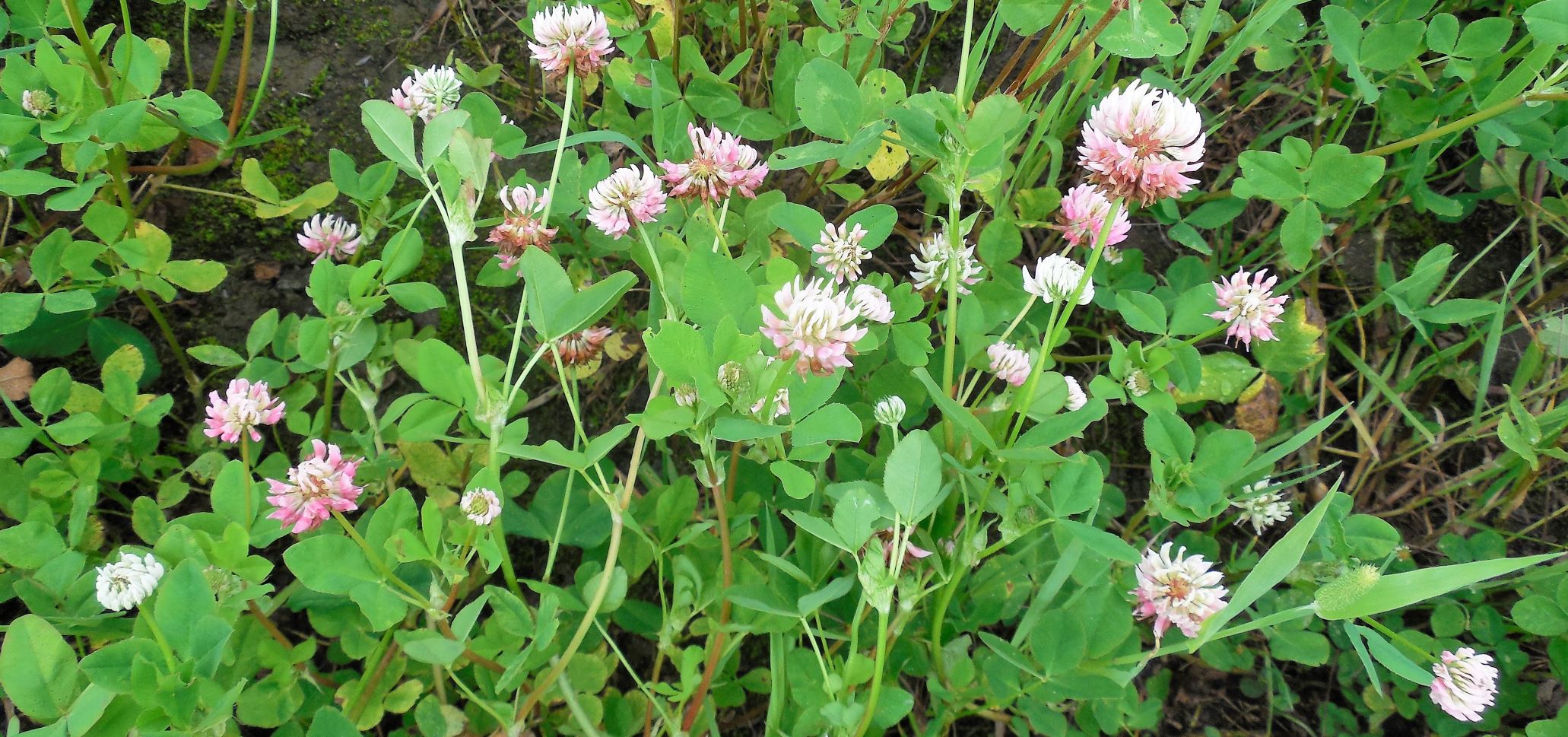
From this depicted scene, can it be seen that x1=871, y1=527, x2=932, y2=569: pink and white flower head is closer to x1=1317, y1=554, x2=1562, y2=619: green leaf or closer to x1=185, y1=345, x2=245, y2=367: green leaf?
x1=1317, y1=554, x2=1562, y2=619: green leaf

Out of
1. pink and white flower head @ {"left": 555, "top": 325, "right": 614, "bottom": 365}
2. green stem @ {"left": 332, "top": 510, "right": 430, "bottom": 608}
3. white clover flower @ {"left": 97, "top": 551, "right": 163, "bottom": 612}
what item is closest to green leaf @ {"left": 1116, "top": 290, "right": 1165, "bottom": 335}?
pink and white flower head @ {"left": 555, "top": 325, "right": 614, "bottom": 365}

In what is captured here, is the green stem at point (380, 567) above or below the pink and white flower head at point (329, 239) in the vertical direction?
below

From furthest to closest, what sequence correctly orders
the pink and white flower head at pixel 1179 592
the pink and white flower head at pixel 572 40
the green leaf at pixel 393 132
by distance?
1. the pink and white flower head at pixel 572 40
2. the pink and white flower head at pixel 1179 592
3. the green leaf at pixel 393 132

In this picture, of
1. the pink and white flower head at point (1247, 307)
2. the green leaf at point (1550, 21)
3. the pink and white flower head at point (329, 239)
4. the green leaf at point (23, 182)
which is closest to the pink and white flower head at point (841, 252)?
the pink and white flower head at point (1247, 307)

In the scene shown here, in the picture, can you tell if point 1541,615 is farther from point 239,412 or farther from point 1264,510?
point 239,412

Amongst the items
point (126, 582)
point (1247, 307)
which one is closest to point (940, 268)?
point (1247, 307)

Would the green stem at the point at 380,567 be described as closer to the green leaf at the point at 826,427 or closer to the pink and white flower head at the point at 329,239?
the green leaf at the point at 826,427
